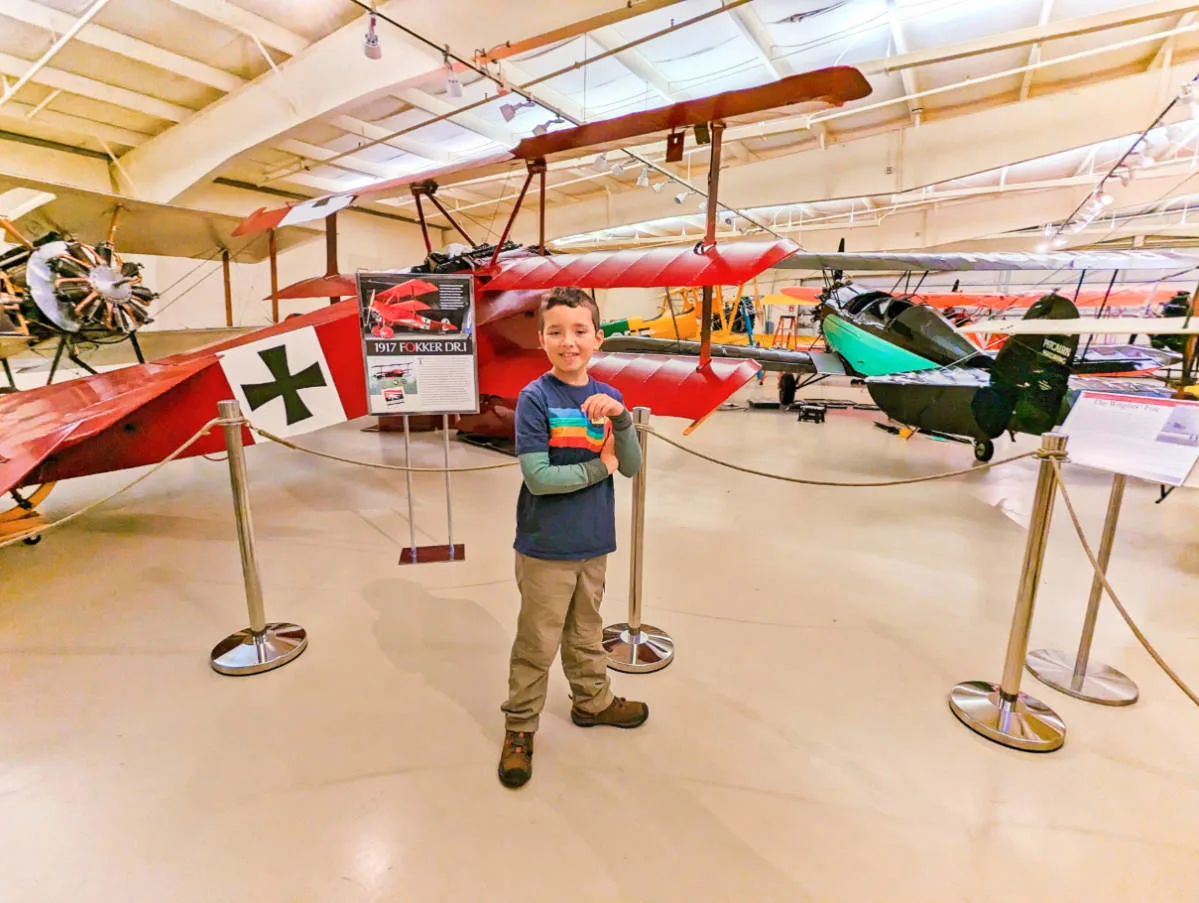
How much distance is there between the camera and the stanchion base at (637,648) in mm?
2225

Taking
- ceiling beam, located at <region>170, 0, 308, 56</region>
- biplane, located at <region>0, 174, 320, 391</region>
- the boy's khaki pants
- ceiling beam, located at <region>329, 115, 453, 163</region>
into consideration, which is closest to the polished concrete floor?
the boy's khaki pants

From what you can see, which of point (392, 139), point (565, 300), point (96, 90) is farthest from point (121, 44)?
point (565, 300)

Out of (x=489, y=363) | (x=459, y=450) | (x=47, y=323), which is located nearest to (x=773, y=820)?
(x=489, y=363)

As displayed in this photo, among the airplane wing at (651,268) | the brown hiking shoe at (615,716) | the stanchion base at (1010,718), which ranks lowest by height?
the stanchion base at (1010,718)

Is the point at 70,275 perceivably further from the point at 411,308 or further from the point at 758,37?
the point at 758,37

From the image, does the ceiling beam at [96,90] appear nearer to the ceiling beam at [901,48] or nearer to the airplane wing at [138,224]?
the airplane wing at [138,224]

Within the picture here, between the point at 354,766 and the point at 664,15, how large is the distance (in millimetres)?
6418

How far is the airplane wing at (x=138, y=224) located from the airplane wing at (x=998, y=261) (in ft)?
18.0

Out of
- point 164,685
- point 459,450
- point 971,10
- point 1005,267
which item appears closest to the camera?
point 164,685

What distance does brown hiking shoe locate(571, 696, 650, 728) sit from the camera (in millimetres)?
1886

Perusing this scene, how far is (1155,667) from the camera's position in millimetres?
2316

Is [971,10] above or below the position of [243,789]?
above

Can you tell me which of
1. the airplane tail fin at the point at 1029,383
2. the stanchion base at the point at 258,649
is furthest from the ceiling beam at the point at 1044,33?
the stanchion base at the point at 258,649

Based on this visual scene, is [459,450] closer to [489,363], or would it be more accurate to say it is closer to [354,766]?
[489,363]
